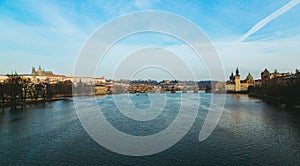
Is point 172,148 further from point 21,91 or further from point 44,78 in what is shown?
point 44,78

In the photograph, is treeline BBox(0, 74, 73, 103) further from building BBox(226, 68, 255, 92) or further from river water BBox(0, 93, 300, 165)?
building BBox(226, 68, 255, 92)

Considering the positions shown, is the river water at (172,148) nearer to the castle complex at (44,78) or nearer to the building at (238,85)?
the castle complex at (44,78)

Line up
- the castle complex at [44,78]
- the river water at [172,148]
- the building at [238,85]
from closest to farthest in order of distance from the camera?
the river water at [172,148] → the castle complex at [44,78] → the building at [238,85]

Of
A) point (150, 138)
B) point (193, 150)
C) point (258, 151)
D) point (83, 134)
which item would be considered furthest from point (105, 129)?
point (258, 151)

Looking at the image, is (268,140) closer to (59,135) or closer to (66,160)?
(66,160)

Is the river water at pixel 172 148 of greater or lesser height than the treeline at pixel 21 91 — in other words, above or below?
below

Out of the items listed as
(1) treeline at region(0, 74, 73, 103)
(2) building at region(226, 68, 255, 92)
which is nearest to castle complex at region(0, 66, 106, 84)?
(1) treeline at region(0, 74, 73, 103)

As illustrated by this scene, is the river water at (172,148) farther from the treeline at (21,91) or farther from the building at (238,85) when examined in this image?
the building at (238,85)

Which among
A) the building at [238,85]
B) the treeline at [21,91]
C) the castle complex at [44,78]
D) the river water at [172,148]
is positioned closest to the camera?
the river water at [172,148]

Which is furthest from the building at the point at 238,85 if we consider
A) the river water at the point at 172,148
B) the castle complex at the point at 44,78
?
the river water at the point at 172,148

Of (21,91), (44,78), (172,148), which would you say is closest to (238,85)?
(21,91)

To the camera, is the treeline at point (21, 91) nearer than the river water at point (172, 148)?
→ No

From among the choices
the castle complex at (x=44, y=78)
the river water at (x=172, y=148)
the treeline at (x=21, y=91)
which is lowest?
the river water at (x=172, y=148)

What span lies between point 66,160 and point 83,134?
372 cm
